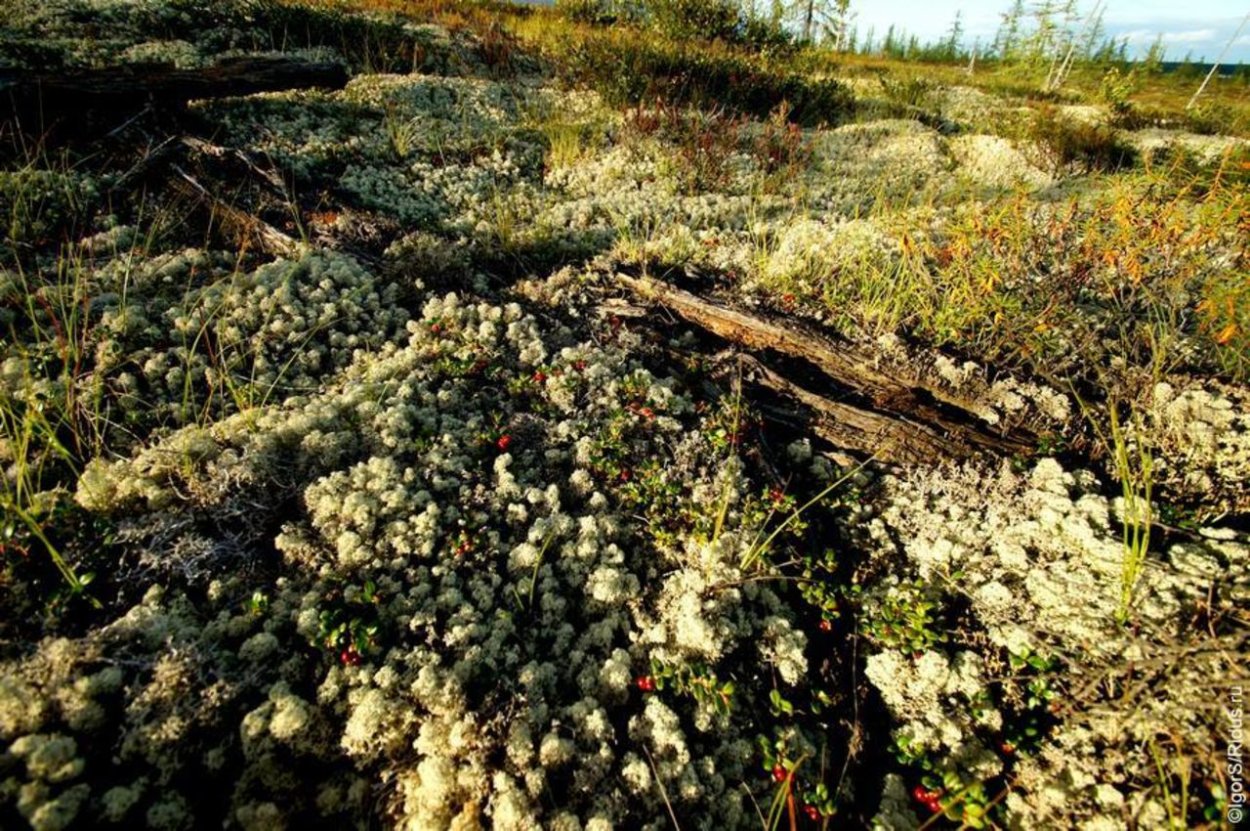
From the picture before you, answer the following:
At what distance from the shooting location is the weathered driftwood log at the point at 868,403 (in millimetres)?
4543

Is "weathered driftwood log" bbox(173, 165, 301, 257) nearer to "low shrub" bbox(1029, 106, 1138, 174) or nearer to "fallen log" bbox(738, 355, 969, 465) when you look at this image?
"fallen log" bbox(738, 355, 969, 465)

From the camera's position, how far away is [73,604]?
2.89 m

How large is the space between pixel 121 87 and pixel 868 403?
9.04 m

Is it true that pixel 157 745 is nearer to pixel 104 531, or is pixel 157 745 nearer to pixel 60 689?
pixel 60 689

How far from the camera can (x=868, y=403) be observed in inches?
192

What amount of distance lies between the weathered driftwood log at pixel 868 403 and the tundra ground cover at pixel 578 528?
0.17 metres

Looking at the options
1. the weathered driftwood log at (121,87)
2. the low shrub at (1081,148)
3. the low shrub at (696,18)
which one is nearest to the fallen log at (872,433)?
the weathered driftwood log at (121,87)

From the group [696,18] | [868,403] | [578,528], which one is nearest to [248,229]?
[578,528]

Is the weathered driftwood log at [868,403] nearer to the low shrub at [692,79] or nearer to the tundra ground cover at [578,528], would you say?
the tundra ground cover at [578,528]

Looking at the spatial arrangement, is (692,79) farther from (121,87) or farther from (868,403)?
(868,403)

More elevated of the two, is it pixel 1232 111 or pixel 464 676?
pixel 1232 111

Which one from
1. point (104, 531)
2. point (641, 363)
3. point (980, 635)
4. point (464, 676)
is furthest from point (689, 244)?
point (104, 531)

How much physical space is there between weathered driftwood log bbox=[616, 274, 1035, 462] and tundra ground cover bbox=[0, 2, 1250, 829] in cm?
17

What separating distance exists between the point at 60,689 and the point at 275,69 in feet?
29.6
